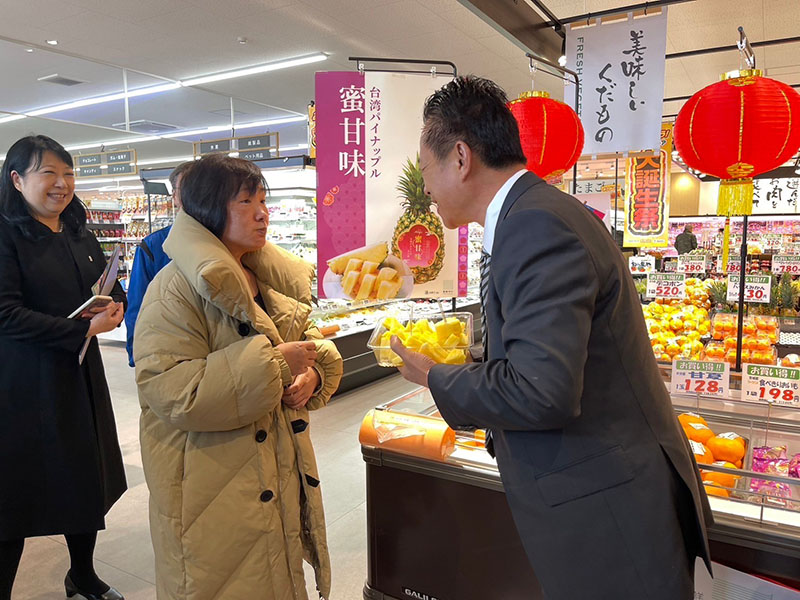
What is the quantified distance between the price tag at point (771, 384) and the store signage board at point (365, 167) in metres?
1.54

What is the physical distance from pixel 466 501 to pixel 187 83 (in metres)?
8.55

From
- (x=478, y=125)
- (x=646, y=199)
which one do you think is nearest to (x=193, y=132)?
(x=646, y=199)

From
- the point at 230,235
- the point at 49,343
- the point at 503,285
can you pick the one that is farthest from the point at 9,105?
the point at 503,285

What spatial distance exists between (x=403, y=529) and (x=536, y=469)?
1.18 m

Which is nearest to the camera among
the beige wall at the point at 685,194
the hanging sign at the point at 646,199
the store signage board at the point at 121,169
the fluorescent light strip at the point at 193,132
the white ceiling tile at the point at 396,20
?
the white ceiling tile at the point at 396,20

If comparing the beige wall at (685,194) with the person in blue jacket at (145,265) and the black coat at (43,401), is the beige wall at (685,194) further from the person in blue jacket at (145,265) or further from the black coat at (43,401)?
the black coat at (43,401)

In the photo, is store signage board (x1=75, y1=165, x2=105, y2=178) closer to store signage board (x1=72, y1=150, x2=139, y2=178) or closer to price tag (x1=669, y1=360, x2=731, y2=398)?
store signage board (x1=72, y1=150, x2=139, y2=178)

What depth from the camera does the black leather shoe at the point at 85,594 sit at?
99.1 inches

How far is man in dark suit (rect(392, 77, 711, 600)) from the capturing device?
106 cm

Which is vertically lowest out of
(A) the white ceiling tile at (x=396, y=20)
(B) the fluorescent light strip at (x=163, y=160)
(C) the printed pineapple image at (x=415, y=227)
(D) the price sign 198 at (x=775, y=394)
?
(D) the price sign 198 at (x=775, y=394)

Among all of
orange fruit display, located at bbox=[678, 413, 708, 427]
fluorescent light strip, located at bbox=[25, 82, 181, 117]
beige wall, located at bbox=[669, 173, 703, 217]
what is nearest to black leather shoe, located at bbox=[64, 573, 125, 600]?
orange fruit display, located at bbox=[678, 413, 708, 427]

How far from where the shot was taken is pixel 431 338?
1.57 metres

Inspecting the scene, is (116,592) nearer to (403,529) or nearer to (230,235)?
(403,529)

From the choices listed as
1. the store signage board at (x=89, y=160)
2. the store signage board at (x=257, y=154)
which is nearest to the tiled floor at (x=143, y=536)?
the store signage board at (x=257, y=154)
